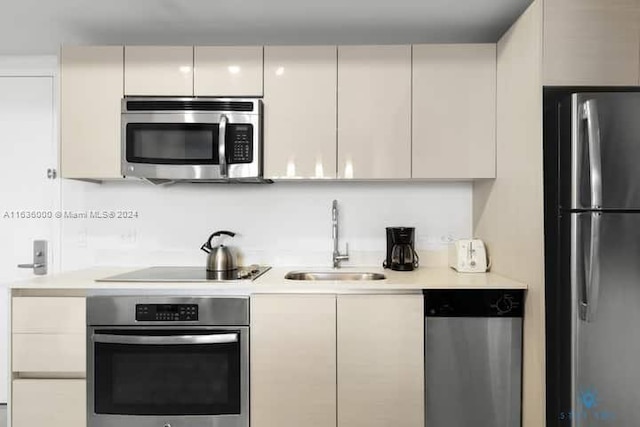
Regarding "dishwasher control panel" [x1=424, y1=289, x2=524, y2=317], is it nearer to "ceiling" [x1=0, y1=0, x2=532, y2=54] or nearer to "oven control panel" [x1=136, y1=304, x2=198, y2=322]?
"oven control panel" [x1=136, y1=304, x2=198, y2=322]

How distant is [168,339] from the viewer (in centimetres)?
194

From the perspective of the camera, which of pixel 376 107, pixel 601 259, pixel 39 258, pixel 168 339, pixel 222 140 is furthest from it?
pixel 39 258

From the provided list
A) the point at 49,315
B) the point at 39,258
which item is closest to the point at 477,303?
the point at 49,315

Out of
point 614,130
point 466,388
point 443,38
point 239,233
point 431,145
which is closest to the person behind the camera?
point 614,130

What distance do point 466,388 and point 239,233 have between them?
1.53m

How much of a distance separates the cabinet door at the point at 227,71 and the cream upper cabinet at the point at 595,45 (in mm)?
1398

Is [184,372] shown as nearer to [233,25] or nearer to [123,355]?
[123,355]

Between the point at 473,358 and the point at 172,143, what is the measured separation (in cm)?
184

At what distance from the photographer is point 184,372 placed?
198 cm

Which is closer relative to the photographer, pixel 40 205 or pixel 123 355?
pixel 123 355

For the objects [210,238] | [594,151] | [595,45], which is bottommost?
[210,238]

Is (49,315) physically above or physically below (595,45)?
below

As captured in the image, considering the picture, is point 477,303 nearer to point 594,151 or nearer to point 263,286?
point 594,151

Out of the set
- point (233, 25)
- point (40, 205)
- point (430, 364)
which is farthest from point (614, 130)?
point (40, 205)
